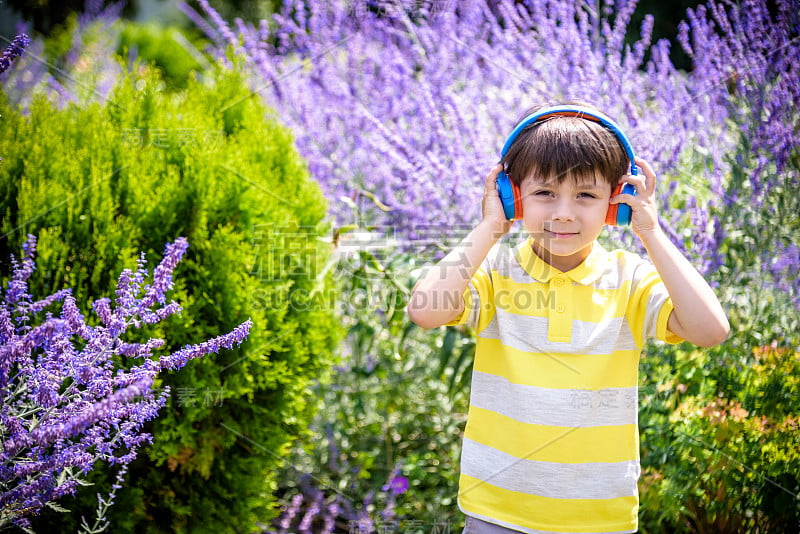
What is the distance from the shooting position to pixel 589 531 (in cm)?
155

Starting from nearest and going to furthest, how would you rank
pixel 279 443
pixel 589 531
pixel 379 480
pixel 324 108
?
pixel 589 531 → pixel 279 443 → pixel 379 480 → pixel 324 108

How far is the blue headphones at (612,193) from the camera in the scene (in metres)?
1.57

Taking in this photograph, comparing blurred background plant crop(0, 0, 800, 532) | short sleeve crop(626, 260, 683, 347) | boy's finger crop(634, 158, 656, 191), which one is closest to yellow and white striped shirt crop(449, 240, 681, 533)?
short sleeve crop(626, 260, 683, 347)

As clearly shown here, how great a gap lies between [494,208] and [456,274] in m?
0.20

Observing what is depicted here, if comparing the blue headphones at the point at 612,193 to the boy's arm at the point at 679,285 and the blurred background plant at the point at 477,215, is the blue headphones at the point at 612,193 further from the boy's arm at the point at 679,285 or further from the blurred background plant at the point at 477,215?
the blurred background plant at the point at 477,215

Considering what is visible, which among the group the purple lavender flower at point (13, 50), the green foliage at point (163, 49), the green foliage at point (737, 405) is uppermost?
the green foliage at point (163, 49)

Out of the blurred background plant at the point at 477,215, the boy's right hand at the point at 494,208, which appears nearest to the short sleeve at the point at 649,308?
the boy's right hand at the point at 494,208

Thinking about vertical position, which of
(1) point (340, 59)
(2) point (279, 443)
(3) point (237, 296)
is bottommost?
(2) point (279, 443)

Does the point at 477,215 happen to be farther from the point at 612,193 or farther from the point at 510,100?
the point at 612,193

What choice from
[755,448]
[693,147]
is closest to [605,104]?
[693,147]

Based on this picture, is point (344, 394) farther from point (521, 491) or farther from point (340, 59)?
point (340, 59)

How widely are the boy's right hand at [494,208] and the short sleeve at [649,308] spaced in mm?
366

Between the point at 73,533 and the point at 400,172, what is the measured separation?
1.61 metres

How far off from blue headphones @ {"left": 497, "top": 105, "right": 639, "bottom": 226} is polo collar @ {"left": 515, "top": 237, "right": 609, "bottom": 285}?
0.12m
